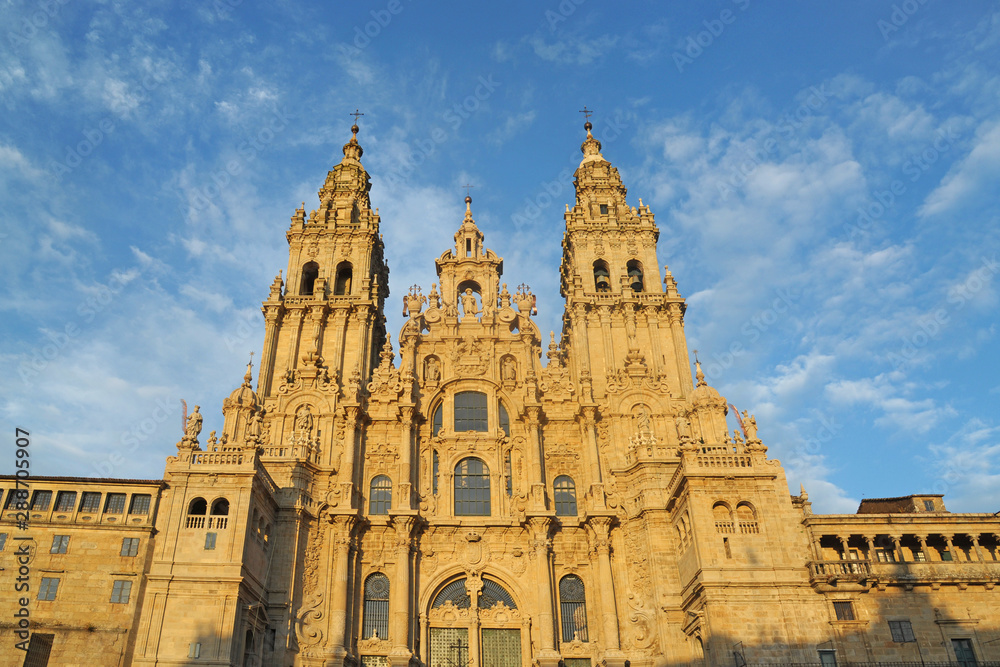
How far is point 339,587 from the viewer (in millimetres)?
36844

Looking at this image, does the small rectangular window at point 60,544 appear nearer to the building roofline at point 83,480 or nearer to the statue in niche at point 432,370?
the building roofline at point 83,480

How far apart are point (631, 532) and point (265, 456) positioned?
19.2m

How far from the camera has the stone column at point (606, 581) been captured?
3619cm

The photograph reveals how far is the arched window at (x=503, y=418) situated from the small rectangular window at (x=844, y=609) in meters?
19.0

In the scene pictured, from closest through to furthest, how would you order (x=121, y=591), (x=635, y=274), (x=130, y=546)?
(x=121, y=591)
(x=130, y=546)
(x=635, y=274)

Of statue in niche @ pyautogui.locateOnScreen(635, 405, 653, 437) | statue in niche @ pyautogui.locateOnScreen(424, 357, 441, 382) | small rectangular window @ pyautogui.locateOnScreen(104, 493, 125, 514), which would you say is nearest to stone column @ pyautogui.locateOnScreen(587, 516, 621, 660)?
statue in niche @ pyautogui.locateOnScreen(635, 405, 653, 437)

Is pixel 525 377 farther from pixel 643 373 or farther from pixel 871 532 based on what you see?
pixel 871 532

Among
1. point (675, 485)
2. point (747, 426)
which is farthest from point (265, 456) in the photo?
point (747, 426)

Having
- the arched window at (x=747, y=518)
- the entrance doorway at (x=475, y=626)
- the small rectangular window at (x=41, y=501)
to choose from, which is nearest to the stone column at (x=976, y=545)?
the arched window at (x=747, y=518)

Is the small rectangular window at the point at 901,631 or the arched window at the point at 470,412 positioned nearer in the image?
the small rectangular window at the point at 901,631

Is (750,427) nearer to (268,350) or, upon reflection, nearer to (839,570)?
(839,570)

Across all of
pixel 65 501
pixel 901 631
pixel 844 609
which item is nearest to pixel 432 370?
pixel 65 501

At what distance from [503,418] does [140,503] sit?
1966cm

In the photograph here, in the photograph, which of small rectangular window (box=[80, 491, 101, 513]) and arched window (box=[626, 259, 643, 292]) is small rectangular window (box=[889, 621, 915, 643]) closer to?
arched window (box=[626, 259, 643, 292])
